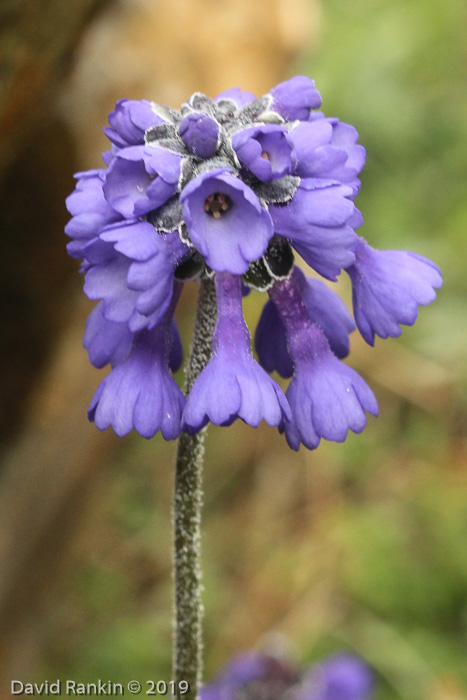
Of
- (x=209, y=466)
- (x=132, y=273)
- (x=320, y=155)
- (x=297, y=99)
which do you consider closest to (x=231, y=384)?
(x=132, y=273)

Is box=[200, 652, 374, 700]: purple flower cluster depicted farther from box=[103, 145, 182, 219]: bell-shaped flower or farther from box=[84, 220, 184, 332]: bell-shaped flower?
box=[103, 145, 182, 219]: bell-shaped flower

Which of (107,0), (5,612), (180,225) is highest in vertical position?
(107,0)

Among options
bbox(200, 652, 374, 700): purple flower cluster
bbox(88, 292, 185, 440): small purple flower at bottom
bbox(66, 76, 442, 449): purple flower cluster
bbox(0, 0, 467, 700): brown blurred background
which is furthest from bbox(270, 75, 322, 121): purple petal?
bbox(200, 652, 374, 700): purple flower cluster

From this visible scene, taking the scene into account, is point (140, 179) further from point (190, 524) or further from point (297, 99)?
point (190, 524)

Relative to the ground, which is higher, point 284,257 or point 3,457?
point 284,257

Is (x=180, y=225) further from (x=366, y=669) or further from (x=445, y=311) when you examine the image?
(x=445, y=311)

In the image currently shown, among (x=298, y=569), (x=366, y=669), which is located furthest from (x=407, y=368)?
(x=366, y=669)
